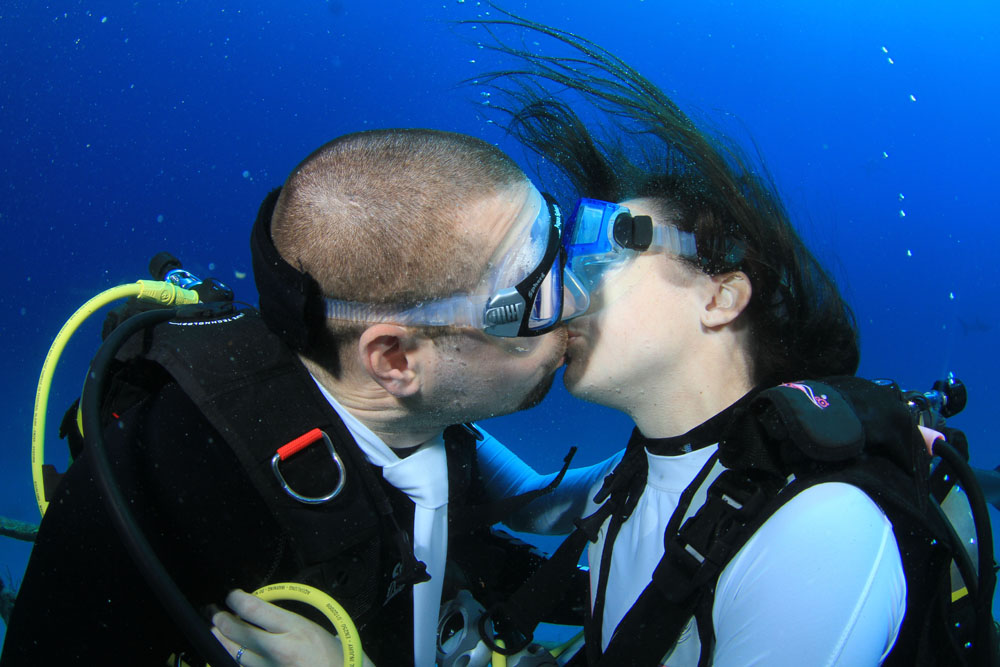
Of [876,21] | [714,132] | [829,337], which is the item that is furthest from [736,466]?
[876,21]

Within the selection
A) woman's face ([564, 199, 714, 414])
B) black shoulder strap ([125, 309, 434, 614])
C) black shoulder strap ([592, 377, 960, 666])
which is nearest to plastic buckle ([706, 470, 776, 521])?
black shoulder strap ([592, 377, 960, 666])

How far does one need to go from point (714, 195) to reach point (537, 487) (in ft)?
5.54

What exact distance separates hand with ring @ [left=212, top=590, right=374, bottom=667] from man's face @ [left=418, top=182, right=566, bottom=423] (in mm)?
797

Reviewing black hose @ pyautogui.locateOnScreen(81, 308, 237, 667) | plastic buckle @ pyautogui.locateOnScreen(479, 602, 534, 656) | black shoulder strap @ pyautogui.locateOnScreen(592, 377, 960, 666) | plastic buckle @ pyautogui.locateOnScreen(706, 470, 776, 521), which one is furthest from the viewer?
plastic buckle @ pyautogui.locateOnScreen(479, 602, 534, 656)

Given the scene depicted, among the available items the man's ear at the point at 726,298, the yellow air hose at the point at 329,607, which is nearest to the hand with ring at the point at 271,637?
the yellow air hose at the point at 329,607

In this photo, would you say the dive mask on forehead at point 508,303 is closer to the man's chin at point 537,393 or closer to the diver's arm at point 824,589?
the man's chin at point 537,393

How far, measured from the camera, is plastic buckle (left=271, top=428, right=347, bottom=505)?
1.55m

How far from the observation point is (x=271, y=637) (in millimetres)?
1428

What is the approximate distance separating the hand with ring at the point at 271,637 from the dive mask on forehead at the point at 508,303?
88 centimetres

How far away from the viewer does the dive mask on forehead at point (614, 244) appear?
1.94 m

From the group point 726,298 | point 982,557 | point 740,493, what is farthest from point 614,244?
point 982,557

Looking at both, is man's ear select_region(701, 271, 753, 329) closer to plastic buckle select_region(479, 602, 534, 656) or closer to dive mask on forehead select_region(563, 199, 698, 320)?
dive mask on forehead select_region(563, 199, 698, 320)

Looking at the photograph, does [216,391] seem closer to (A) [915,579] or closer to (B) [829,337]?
(A) [915,579]

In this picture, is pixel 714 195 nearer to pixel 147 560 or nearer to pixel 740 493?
pixel 740 493
